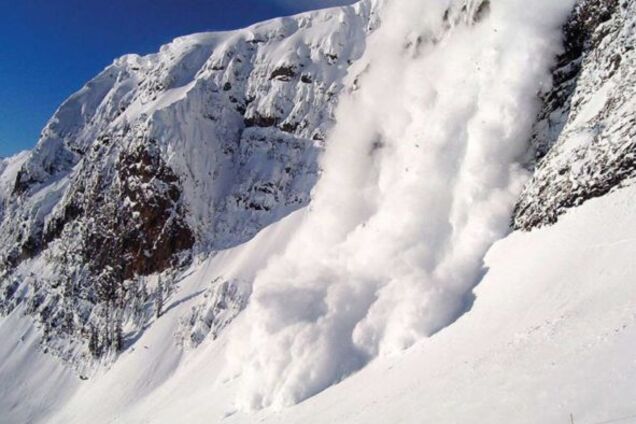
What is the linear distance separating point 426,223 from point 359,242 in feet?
19.6

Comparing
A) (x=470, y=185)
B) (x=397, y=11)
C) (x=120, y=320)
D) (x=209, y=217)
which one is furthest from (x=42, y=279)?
(x=470, y=185)

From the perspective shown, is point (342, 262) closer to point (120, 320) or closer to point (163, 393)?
point (163, 393)

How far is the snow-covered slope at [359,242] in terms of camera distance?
19.9 m

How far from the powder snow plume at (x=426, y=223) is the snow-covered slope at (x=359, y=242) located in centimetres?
13

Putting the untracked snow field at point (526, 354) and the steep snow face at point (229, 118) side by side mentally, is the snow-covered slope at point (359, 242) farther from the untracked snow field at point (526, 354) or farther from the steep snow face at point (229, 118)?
the steep snow face at point (229, 118)

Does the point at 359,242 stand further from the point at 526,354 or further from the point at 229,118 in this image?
the point at 229,118

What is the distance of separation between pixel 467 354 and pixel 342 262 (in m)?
14.9

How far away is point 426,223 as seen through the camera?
98.7ft

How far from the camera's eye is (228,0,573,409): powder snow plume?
27.6 m

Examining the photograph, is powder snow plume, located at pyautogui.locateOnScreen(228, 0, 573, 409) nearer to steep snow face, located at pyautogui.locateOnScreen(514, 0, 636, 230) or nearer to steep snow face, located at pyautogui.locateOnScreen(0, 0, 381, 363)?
steep snow face, located at pyautogui.locateOnScreen(514, 0, 636, 230)

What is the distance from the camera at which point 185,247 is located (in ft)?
210

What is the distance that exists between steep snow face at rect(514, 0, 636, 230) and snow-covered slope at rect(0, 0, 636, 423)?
0.33 feet

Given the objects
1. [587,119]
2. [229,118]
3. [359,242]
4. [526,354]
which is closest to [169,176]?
[229,118]

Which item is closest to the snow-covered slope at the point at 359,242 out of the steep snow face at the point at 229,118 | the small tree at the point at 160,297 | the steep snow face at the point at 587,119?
the steep snow face at the point at 587,119
